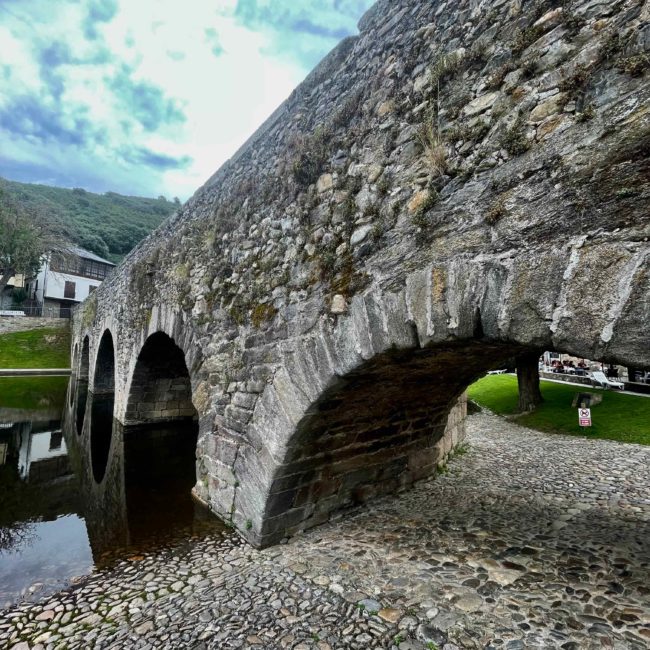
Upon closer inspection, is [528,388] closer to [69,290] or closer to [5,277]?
[5,277]

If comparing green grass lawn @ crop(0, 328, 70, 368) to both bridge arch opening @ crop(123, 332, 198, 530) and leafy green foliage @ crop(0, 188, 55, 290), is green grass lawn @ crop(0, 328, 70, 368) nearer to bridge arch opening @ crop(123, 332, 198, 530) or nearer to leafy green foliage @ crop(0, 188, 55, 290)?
leafy green foliage @ crop(0, 188, 55, 290)

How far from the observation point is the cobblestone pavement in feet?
8.30

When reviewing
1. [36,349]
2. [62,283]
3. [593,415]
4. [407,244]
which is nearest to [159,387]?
[407,244]

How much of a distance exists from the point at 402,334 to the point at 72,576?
3.47 meters

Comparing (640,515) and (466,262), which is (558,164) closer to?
(466,262)

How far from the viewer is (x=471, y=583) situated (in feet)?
9.88

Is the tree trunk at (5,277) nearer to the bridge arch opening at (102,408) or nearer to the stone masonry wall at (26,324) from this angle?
the stone masonry wall at (26,324)

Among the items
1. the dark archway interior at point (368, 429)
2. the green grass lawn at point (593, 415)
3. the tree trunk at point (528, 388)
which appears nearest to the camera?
the dark archway interior at point (368, 429)

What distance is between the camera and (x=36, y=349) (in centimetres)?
2622

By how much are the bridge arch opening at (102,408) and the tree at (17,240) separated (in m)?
23.6

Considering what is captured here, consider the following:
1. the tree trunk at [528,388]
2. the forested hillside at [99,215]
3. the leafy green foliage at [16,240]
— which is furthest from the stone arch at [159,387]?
the forested hillside at [99,215]

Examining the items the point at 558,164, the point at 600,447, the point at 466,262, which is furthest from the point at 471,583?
the point at 600,447

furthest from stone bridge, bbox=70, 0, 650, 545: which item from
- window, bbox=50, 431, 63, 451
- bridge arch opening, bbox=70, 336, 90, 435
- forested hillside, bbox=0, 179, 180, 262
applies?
forested hillside, bbox=0, 179, 180, 262

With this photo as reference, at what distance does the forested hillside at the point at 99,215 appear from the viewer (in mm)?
51344
